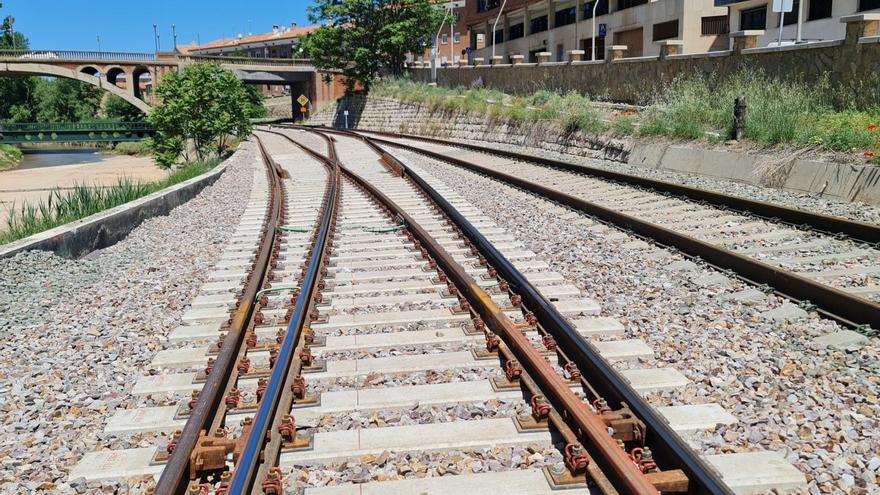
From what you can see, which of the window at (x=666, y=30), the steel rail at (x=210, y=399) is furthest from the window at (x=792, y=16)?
the steel rail at (x=210, y=399)

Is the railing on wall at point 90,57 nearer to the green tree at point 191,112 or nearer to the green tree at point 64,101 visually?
the green tree at point 64,101

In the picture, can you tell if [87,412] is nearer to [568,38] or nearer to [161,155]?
[161,155]

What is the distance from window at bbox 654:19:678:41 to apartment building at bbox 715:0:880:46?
126 inches

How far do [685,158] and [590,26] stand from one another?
3261 cm

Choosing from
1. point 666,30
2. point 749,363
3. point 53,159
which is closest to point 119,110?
point 53,159

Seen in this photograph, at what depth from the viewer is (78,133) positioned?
7288 cm

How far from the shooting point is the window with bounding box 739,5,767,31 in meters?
32.3

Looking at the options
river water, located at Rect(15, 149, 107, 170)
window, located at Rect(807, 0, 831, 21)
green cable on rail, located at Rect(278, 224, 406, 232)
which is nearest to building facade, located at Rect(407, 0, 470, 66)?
river water, located at Rect(15, 149, 107, 170)

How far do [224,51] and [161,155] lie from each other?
126 m

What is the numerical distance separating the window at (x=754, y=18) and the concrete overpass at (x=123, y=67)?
48641 millimetres

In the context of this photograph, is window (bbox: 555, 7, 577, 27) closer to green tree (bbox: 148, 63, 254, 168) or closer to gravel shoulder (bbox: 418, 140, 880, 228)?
green tree (bbox: 148, 63, 254, 168)

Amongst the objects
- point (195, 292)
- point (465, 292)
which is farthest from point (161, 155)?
point (465, 292)

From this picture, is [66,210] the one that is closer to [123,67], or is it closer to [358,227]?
[358,227]

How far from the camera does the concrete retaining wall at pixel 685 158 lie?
10680 millimetres
